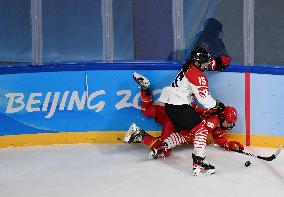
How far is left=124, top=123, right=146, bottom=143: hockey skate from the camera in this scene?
5129 mm

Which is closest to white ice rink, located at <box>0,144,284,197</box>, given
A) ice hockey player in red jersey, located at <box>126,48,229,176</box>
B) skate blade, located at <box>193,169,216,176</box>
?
skate blade, located at <box>193,169,216,176</box>

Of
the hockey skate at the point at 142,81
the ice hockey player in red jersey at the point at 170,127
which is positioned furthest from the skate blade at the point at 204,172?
the hockey skate at the point at 142,81

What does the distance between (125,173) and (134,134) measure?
56cm

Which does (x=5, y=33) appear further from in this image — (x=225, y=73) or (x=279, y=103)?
(x=279, y=103)

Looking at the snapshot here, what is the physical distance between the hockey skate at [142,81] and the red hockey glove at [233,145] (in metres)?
0.92

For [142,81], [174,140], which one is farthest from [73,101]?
[174,140]

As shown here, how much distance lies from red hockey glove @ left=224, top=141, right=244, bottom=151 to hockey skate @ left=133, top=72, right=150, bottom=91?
0.92 metres

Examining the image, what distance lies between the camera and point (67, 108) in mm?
5473

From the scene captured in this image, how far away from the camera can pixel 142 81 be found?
17.1ft

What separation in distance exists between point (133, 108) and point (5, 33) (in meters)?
1.47

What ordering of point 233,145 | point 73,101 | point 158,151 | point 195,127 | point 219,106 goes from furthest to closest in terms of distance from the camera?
point 73,101 < point 233,145 < point 158,151 < point 219,106 < point 195,127

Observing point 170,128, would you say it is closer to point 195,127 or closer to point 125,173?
point 195,127

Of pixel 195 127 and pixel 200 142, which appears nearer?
pixel 200 142

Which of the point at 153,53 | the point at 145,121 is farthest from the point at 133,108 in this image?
the point at 153,53
